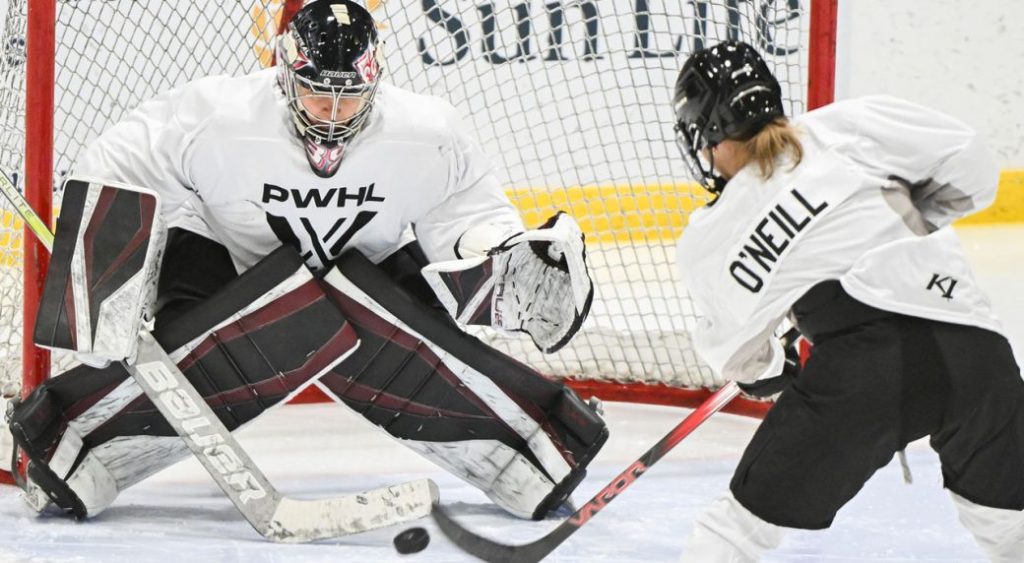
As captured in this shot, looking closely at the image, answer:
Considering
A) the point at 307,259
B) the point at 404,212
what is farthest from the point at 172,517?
the point at 404,212

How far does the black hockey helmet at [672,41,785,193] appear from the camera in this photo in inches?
70.3

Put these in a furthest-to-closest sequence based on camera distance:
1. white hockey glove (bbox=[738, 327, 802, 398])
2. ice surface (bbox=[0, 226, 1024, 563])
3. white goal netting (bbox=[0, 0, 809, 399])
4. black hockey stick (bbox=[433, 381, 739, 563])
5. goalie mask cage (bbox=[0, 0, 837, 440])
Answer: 1. white goal netting (bbox=[0, 0, 809, 399])
2. goalie mask cage (bbox=[0, 0, 837, 440])
3. ice surface (bbox=[0, 226, 1024, 563])
4. black hockey stick (bbox=[433, 381, 739, 563])
5. white hockey glove (bbox=[738, 327, 802, 398])

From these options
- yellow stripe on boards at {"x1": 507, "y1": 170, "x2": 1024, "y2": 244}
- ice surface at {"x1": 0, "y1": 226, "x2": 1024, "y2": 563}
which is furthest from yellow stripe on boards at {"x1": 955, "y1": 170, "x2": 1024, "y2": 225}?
ice surface at {"x1": 0, "y1": 226, "x2": 1024, "y2": 563}

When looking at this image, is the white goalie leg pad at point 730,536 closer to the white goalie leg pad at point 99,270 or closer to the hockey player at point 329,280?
the hockey player at point 329,280

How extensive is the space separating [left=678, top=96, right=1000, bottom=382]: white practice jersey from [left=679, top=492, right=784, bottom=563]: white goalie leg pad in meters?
0.21

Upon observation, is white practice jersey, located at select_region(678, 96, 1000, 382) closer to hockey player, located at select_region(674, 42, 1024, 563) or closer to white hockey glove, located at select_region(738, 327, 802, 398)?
hockey player, located at select_region(674, 42, 1024, 563)

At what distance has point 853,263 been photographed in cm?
175

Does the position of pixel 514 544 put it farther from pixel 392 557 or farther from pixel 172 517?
pixel 172 517

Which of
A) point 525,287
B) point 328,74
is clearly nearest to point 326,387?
point 525,287

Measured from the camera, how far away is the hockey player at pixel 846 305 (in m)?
1.73

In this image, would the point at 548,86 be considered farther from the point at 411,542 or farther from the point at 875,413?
the point at 875,413

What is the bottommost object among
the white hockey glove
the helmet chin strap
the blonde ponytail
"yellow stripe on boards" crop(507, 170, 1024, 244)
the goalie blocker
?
"yellow stripe on boards" crop(507, 170, 1024, 244)

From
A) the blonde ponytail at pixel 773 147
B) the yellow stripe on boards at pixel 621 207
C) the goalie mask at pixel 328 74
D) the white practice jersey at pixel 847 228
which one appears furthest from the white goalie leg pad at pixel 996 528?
the yellow stripe on boards at pixel 621 207

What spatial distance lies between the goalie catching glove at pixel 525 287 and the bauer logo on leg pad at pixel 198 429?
46cm
